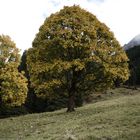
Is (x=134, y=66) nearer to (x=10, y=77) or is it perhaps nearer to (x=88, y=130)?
(x=10, y=77)

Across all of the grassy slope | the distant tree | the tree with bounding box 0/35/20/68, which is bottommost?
the grassy slope

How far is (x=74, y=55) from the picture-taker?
2157 inches

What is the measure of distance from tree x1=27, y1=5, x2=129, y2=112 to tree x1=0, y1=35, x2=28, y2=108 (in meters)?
10.6

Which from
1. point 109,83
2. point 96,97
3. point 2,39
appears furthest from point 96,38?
point 96,97

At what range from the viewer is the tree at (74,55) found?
2108 inches

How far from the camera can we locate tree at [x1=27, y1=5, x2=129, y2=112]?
176 feet

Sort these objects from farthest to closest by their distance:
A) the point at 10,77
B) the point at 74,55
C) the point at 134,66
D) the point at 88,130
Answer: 1. the point at 134,66
2. the point at 10,77
3. the point at 74,55
4. the point at 88,130

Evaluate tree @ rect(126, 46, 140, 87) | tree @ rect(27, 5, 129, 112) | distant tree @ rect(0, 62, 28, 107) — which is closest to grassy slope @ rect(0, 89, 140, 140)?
tree @ rect(27, 5, 129, 112)

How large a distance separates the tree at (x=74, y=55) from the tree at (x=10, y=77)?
34.9ft

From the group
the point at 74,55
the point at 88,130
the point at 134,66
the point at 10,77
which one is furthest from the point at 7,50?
the point at 134,66

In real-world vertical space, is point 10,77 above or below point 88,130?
above

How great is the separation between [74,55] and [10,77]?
611 inches

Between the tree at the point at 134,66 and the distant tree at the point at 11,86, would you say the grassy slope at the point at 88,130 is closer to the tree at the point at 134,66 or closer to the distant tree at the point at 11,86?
the distant tree at the point at 11,86

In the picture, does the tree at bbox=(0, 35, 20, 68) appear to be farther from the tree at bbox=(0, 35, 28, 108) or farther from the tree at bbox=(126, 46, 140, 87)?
the tree at bbox=(126, 46, 140, 87)
